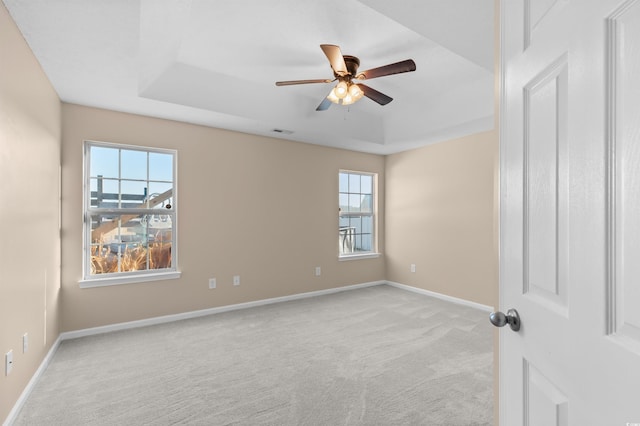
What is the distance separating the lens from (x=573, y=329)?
0.69 metres

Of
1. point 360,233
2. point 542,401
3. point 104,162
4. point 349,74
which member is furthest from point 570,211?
point 360,233

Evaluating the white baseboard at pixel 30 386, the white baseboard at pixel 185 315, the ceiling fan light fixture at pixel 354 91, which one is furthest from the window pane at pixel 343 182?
the white baseboard at pixel 30 386

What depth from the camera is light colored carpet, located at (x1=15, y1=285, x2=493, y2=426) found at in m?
1.96

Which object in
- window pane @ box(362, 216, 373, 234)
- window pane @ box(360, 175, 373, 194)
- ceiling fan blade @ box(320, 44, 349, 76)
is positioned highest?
ceiling fan blade @ box(320, 44, 349, 76)

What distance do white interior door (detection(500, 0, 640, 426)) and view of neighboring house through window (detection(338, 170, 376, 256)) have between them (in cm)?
425

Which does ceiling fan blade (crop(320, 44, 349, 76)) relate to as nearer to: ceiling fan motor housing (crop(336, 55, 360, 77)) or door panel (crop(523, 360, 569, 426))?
ceiling fan motor housing (crop(336, 55, 360, 77))

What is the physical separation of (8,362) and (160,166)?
2347mm

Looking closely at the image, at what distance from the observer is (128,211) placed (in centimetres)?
353

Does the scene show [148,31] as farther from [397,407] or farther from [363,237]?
[363,237]

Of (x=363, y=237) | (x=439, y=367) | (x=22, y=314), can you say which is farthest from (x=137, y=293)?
(x=363, y=237)

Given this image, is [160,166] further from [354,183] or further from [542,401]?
[542,401]

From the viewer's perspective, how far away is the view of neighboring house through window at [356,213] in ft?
17.3

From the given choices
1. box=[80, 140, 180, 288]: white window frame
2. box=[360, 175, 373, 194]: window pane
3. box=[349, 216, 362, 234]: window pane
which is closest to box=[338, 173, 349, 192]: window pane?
box=[360, 175, 373, 194]: window pane

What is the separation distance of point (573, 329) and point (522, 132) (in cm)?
53
